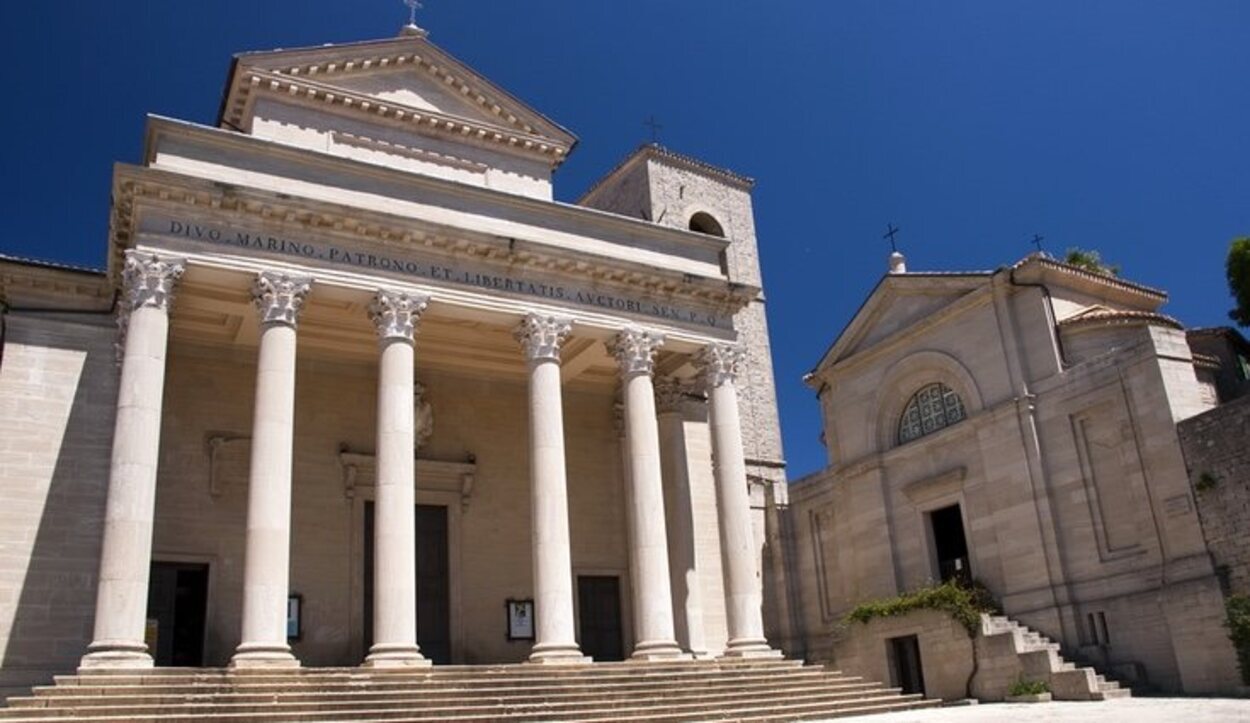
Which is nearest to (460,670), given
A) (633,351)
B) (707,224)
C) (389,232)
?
(633,351)

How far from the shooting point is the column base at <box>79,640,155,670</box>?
47.2 ft

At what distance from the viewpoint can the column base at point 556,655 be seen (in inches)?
705

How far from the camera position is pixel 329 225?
18562mm

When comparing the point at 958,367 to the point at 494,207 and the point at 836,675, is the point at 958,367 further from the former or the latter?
the point at 494,207

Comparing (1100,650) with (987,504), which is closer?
(1100,650)

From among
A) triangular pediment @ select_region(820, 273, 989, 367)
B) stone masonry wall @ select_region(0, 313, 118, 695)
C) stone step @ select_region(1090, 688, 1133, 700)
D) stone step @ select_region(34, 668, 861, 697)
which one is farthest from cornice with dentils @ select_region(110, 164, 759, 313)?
stone step @ select_region(1090, 688, 1133, 700)

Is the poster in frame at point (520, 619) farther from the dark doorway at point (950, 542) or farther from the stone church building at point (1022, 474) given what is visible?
the dark doorway at point (950, 542)

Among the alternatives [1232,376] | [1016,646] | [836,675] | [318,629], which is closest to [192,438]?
[318,629]

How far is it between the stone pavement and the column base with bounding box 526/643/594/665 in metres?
4.70

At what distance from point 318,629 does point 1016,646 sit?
14.4m

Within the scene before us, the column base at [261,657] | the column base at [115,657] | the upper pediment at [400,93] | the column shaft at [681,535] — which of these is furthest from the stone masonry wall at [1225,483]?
the column base at [115,657]

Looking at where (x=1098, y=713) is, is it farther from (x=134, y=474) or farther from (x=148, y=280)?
(x=148, y=280)

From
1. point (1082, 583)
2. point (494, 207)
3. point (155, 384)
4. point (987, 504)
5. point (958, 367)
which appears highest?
point (494, 207)

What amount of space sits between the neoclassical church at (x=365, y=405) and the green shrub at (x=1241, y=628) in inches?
331
